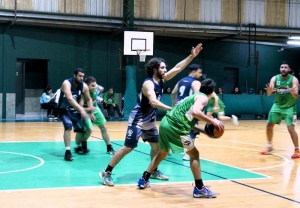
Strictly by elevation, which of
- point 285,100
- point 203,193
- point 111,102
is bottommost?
point 203,193

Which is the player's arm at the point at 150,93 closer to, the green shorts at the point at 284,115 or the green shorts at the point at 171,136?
the green shorts at the point at 171,136

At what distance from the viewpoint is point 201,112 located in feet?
19.6

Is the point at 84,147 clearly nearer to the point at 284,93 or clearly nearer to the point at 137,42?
the point at 284,93

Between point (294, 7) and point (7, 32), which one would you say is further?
point (294, 7)

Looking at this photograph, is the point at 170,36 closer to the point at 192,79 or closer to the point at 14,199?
the point at 192,79

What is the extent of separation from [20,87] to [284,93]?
17.0 meters

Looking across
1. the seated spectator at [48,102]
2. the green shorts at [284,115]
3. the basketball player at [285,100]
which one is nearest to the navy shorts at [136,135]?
the basketball player at [285,100]

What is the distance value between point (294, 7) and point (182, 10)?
6.55m

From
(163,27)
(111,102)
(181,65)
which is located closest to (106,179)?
(181,65)

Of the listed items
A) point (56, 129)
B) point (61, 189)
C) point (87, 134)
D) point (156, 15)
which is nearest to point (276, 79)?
point (87, 134)

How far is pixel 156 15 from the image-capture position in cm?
2347

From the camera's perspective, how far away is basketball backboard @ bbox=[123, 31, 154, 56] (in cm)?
2128

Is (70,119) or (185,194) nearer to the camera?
(185,194)

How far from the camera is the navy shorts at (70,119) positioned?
9.55 metres
